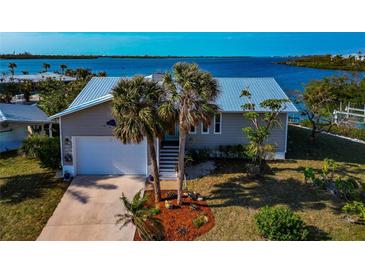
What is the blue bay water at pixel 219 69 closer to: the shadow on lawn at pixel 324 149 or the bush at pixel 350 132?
the bush at pixel 350 132

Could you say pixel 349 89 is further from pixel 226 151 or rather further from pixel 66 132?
pixel 66 132

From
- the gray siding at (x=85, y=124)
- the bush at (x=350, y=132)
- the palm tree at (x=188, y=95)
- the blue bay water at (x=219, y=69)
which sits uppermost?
the blue bay water at (x=219, y=69)

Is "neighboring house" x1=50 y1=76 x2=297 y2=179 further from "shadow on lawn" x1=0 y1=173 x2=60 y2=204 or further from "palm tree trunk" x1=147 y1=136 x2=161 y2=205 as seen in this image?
"palm tree trunk" x1=147 y1=136 x2=161 y2=205

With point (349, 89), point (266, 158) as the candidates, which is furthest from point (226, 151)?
point (349, 89)

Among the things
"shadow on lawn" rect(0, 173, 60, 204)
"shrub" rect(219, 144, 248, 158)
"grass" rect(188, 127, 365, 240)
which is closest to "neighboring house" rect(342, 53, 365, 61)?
"grass" rect(188, 127, 365, 240)

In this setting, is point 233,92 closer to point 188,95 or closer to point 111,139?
point 111,139

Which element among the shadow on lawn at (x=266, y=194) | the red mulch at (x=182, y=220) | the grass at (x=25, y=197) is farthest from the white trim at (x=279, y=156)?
the grass at (x=25, y=197)
